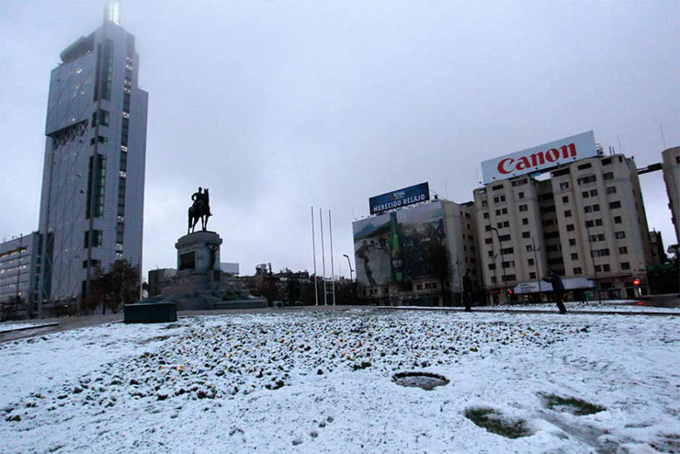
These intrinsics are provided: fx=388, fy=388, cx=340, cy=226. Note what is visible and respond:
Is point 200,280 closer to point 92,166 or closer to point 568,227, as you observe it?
point 568,227

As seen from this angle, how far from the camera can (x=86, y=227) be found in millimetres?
101625

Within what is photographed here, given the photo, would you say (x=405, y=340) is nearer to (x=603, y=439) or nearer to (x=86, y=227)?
→ (x=603, y=439)

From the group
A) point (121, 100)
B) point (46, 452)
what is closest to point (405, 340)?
point (46, 452)

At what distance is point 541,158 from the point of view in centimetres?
7981

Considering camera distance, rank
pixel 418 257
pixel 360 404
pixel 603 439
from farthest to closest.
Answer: pixel 418 257, pixel 360 404, pixel 603 439

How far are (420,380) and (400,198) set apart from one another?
9928 centimetres

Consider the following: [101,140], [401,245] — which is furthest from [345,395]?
[101,140]

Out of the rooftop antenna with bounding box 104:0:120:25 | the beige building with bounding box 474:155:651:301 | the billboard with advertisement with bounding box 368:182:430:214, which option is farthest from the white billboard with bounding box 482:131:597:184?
the rooftop antenna with bounding box 104:0:120:25

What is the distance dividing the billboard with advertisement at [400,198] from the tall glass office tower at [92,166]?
6342 cm

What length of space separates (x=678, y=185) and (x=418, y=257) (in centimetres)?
4990

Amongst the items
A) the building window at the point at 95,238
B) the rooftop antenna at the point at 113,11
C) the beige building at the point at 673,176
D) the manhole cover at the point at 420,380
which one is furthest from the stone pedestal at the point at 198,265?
the rooftop antenna at the point at 113,11

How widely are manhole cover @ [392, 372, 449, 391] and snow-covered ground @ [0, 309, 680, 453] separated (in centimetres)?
16

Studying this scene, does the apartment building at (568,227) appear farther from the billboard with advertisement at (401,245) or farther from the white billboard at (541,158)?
the billboard with advertisement at (401,245)

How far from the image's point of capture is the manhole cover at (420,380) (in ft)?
18.5
